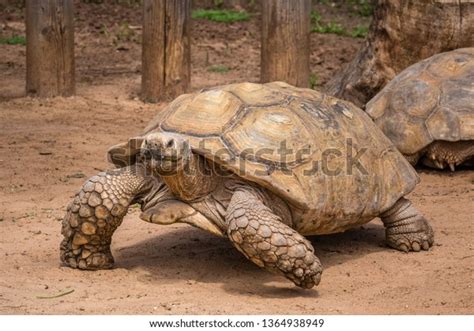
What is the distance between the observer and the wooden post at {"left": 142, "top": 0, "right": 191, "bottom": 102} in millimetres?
8359

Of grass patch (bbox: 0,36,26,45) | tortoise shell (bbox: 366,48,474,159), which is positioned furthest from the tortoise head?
grass patch (bbox: 0,36,26,45)

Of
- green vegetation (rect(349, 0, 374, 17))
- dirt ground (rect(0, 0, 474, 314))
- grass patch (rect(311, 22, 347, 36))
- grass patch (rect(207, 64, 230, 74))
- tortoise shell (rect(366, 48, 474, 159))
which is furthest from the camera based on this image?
green vegetation (rect(349, 0, 374, 17))

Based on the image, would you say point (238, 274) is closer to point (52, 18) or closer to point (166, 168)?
point (166, 168)

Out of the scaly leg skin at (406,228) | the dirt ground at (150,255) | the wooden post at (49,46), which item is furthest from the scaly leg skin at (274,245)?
the wooden post at (49,46)

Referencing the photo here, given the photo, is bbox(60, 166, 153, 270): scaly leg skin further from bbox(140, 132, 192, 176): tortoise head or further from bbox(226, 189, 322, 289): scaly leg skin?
bbox(226, 189, 322, 289): scaly leg skin

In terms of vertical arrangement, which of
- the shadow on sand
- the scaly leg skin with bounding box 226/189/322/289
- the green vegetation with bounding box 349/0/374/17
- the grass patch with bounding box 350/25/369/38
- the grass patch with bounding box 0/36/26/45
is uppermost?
the green vegetation with bounding box 349/0/374/17

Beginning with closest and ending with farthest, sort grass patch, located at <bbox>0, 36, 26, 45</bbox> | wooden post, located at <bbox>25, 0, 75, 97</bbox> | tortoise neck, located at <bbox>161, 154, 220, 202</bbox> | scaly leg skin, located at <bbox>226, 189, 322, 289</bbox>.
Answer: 1. scaly leg skin, located at <bbox>226, 189, 322, 289</bbox>
2. tortoise neck, located at <bbox>161, 154, 220, 202</bbox>
3. wooden post, located at <bbox>25, 0, 75, 97</bbox>
4. grass patch, located at <bbox>0, 36, 26, 45</bbox>

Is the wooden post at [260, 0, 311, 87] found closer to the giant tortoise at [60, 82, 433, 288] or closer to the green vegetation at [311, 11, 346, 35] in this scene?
the giant tortoise at [60, 82, 433, 288]

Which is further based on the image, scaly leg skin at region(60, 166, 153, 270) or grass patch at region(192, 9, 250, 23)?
grass patch at region(192, 9, 250, 23)

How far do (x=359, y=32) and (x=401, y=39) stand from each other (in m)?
3.81

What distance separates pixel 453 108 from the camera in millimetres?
6793

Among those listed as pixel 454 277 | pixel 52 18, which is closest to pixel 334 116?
pixel 454 277

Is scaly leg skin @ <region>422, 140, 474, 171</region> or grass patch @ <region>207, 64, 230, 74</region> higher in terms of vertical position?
grass patch @ <region>207, 64, 230, 74</region>

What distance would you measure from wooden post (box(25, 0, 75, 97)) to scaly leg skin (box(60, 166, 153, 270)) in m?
3.85
